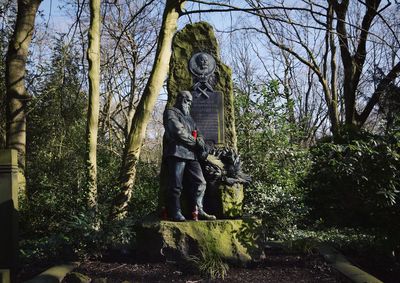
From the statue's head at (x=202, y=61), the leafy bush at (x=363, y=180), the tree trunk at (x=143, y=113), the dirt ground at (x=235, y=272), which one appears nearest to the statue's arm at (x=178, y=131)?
the statue's head at (x=202, y=61)

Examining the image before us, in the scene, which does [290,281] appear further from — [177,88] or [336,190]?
[177,88]

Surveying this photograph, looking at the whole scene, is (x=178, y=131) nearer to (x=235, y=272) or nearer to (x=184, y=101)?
(x=184, y=101)

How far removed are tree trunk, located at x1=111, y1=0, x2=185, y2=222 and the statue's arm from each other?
8.97ft

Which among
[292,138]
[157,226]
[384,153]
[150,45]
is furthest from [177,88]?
[150,45]

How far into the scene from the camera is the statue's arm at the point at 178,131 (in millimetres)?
6336

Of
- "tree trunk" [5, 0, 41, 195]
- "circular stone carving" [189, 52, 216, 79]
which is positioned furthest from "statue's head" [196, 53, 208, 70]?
"tree trunk" [5, 0, 41, 195]

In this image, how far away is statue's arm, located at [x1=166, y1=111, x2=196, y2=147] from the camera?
20.8ft

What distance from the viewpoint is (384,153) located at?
6059 millimetres

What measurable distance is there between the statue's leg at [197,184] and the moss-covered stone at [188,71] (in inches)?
34.4

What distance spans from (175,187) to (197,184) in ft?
1.08

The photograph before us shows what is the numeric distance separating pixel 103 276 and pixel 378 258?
4471mm

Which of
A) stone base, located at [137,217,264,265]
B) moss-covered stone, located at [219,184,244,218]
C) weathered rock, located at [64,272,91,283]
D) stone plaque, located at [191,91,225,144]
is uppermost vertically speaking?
stone plaque, located at [191,91,225,144]

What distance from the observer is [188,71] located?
7141 millimetres

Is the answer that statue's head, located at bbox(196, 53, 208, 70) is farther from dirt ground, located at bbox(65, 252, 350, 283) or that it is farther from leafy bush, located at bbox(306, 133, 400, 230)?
dirt ground, located at bbox(65, 252, 350, 283)
